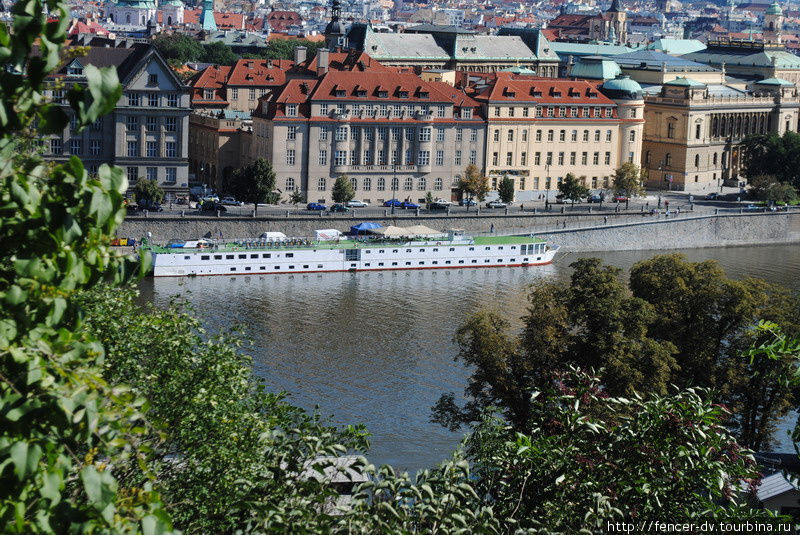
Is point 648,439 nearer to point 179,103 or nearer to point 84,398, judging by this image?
point 84,398

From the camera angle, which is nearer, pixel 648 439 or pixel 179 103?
pixel 648 439

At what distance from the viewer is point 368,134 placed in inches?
2445

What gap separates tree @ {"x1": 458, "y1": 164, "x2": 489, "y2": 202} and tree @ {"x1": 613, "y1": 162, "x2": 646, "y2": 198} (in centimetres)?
665

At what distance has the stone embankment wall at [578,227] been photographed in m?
54.6

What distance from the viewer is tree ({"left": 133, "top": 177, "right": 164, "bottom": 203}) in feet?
180

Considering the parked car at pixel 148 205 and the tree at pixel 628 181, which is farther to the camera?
the tree at pixel 628 181

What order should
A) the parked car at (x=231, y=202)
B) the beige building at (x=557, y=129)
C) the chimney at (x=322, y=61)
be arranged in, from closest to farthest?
the parked car at (x=231, y=202)
the beige building at (x=557, y=129)
the chimney at (x=322, y=61)

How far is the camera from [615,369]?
27578 millimetres

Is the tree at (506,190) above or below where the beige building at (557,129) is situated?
below

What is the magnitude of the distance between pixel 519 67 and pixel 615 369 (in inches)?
2268

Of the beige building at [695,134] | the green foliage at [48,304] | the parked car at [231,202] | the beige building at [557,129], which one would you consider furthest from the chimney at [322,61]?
the green foliage at [48,304]

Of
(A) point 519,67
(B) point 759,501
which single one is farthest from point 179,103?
(B) point 759,501

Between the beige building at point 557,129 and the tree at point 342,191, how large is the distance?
8.54m

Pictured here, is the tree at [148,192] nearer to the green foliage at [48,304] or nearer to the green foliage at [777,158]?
the green foliage at [777,158]
